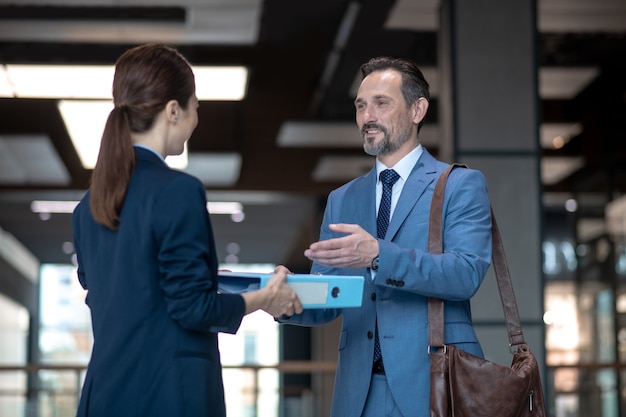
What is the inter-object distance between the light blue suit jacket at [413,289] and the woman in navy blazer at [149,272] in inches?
20.4

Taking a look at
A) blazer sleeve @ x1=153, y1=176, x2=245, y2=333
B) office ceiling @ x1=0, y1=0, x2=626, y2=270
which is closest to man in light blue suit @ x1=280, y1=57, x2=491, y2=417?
blazer sleeve @ x1=153, y1=176, x2=245, y2=333

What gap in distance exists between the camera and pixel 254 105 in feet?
30.9

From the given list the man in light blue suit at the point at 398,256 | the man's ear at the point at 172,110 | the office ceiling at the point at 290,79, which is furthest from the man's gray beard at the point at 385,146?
the office ceiling at the point at 290,79

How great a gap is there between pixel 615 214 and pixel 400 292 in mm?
9843

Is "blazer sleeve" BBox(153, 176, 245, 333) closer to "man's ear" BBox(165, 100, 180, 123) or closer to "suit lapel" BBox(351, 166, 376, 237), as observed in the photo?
"man's ear" BBox(165, 100, 180, 123)

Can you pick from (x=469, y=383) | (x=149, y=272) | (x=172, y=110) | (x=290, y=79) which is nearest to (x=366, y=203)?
(x=469, y=383)

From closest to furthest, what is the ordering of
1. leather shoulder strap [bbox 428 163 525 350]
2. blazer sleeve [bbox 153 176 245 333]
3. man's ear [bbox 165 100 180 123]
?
blazer sleeve [bbox 153 176 245 333] → man's ear [bbox 165 100 180 123] → leather shoulder strap [bbox 428 163 525 350]

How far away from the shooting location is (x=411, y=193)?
2568 millimetres

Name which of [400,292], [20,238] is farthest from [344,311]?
[20,238]

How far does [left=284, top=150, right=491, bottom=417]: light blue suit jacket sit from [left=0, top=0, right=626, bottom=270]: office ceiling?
15.1 feet

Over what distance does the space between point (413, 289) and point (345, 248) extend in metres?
0.20

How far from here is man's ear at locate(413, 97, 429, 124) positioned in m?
2.74

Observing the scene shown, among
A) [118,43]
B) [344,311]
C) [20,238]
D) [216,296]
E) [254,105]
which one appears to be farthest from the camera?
[20,238]

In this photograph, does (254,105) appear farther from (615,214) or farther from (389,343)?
(389,343)
